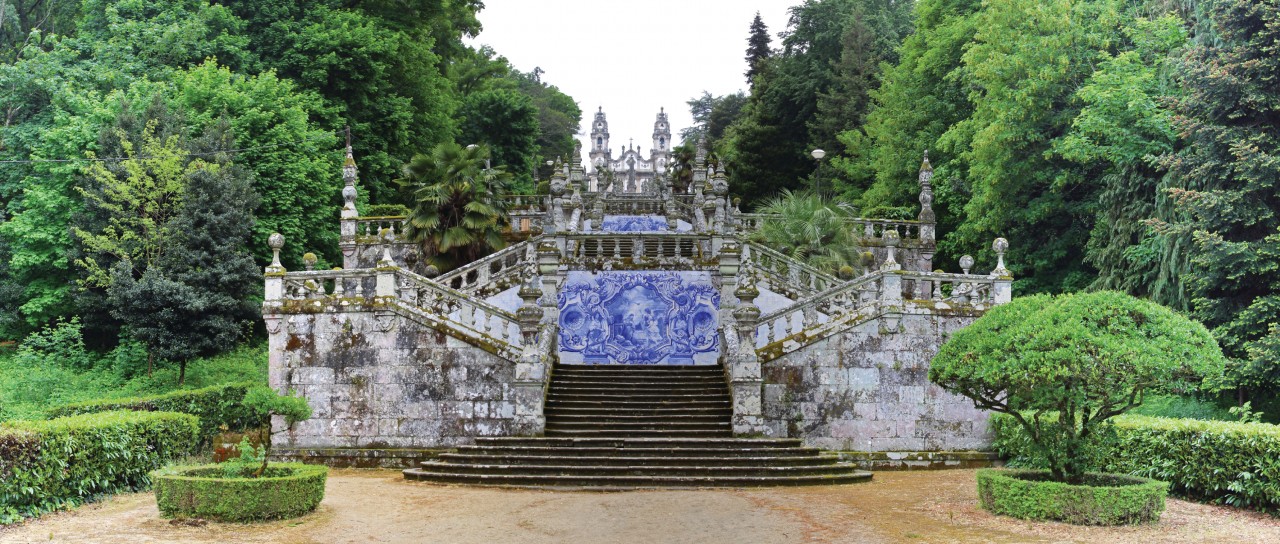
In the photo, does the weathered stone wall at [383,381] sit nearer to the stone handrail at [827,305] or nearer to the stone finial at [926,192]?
the stone handrail at [827,305]

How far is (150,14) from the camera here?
1446 inches

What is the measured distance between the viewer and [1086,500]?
13945 mm

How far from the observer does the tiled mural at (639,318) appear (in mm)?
24844

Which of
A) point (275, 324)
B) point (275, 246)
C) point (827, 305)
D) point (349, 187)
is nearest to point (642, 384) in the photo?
point (827, 305)

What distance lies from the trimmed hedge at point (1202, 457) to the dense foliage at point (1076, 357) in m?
0.80

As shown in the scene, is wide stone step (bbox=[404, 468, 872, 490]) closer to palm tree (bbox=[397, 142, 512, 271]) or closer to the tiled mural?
the tiled mural

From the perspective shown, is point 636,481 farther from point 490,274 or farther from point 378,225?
point 378,225

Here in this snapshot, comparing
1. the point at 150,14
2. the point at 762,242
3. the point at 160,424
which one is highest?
the point at 150,14

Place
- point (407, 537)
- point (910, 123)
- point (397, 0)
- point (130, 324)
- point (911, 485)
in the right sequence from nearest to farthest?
1. point (407, 537)
2. point (911, 485)
3. point (130, 324)
4. point (910, 123)
5. point (397, 0)

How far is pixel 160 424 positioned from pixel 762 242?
17.3 meters

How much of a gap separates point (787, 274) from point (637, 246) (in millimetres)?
3594

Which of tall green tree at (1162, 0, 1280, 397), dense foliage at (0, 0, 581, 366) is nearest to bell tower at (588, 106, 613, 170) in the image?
dense foliage at (0, 0, 581, 366)

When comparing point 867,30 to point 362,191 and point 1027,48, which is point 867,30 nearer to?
point 1027,48

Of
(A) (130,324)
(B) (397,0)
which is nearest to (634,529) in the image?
(A) (130,324)
